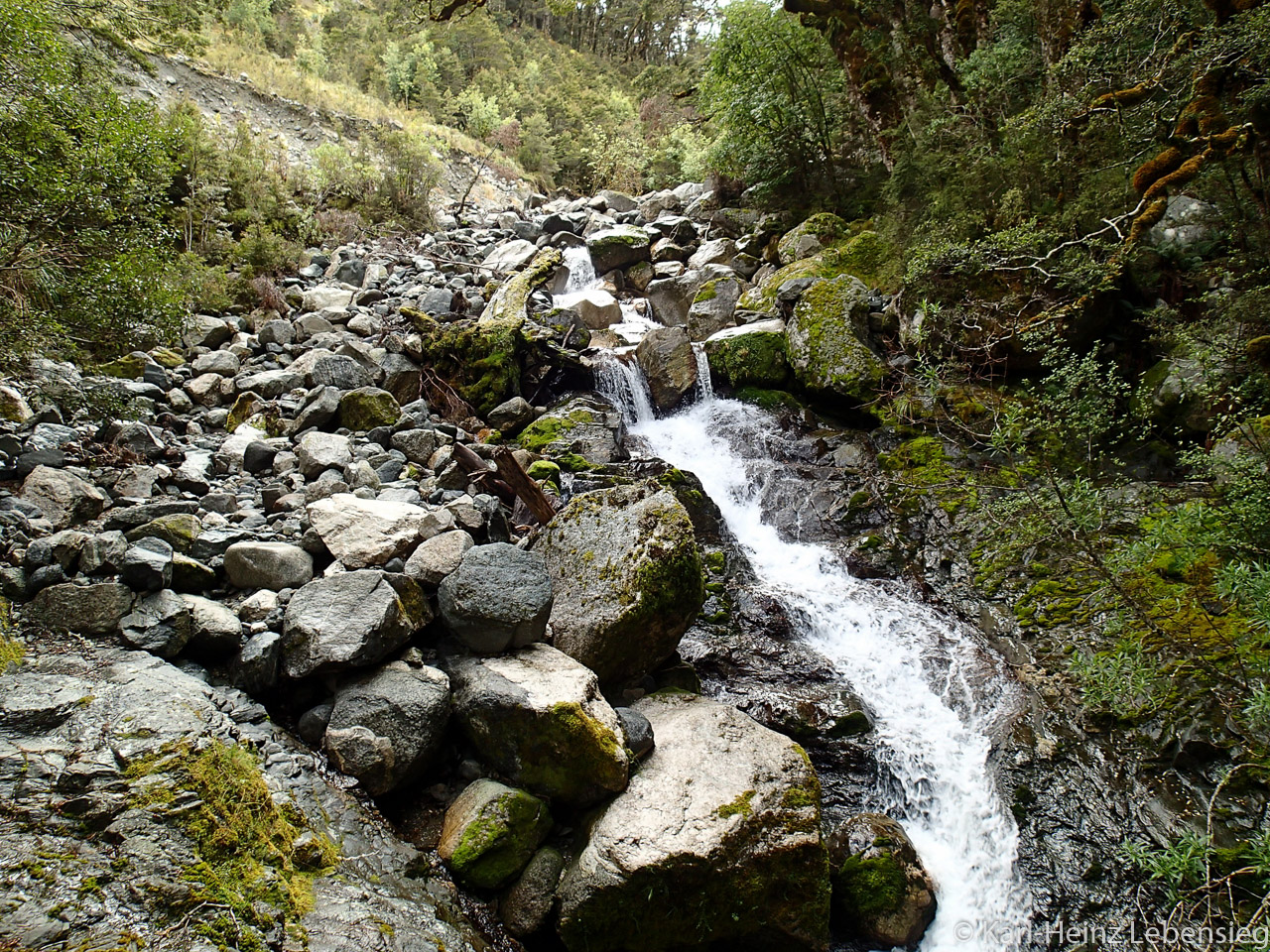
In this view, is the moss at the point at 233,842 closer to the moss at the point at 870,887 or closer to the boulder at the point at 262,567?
the boulder at the point at 262,567

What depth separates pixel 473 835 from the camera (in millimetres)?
3207

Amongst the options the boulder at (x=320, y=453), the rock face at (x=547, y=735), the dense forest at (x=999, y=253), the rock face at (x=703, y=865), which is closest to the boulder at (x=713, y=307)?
the dense forest at (x=999, y=253)

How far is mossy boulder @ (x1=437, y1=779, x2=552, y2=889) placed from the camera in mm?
3170

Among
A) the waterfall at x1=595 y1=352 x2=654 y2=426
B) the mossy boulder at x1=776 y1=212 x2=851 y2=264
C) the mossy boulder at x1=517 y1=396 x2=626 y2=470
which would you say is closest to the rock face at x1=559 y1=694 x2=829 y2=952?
the mossy boulder at x1=517 y1=396 x2=626 y2=470

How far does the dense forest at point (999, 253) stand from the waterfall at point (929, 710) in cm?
45

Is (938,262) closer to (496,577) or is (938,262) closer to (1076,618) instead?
(1076,618)

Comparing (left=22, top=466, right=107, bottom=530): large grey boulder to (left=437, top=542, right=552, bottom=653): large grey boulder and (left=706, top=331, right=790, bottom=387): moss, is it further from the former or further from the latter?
(left=706, top=331, right=790, bottom=387): moss

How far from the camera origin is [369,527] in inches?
172

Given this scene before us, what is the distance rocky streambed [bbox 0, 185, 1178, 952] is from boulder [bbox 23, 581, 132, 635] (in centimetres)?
2

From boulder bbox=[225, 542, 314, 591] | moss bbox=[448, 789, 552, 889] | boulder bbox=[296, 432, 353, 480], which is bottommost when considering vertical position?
moss bbox=[448, 789, 552, 889]

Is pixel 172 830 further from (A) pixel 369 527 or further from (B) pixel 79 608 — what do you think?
(A) pixel 369 527

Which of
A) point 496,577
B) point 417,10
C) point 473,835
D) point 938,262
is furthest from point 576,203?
point 473,835

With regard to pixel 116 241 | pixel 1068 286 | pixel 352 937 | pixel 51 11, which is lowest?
pixel 352 937

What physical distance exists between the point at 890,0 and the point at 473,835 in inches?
549
